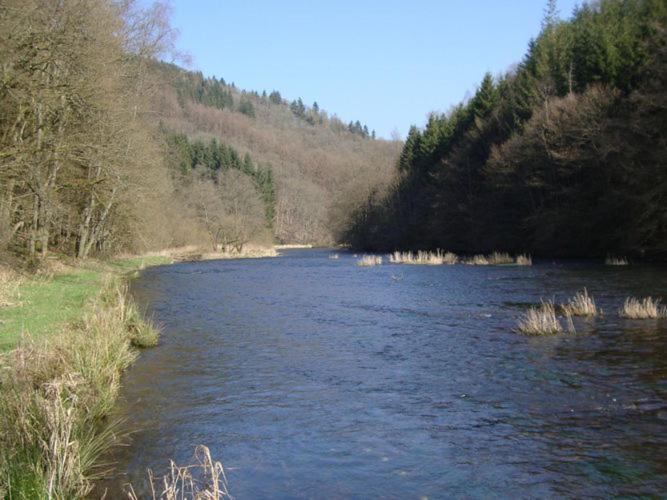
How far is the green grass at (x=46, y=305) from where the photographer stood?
1145 centimetres

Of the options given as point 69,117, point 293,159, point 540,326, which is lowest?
point 540,326

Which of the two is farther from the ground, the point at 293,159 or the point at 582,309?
the point at 293,159

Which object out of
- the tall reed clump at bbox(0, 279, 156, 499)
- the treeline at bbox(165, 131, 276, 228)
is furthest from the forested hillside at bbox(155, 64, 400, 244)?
the tall reed clump at bbox(0, 279, 156, 499)

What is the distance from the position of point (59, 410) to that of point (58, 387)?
718 millimetres

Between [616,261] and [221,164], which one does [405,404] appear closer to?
[616,261]

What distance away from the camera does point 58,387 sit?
5.35 meters

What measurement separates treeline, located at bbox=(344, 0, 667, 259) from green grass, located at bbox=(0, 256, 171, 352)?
27566mm

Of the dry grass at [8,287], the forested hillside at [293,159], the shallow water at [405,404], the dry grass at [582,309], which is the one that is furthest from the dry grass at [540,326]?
the forested hillside at [293,159]

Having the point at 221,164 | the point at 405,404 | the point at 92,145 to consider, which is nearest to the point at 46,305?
the point at 92,145

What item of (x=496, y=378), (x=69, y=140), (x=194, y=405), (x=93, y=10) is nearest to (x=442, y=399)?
(x=496, y=378)

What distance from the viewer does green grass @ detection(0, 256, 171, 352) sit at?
1145cm

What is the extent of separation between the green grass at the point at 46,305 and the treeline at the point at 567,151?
90.4 ft

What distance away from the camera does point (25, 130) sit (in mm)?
20750

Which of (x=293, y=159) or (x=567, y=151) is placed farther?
(x=293, y=159)
